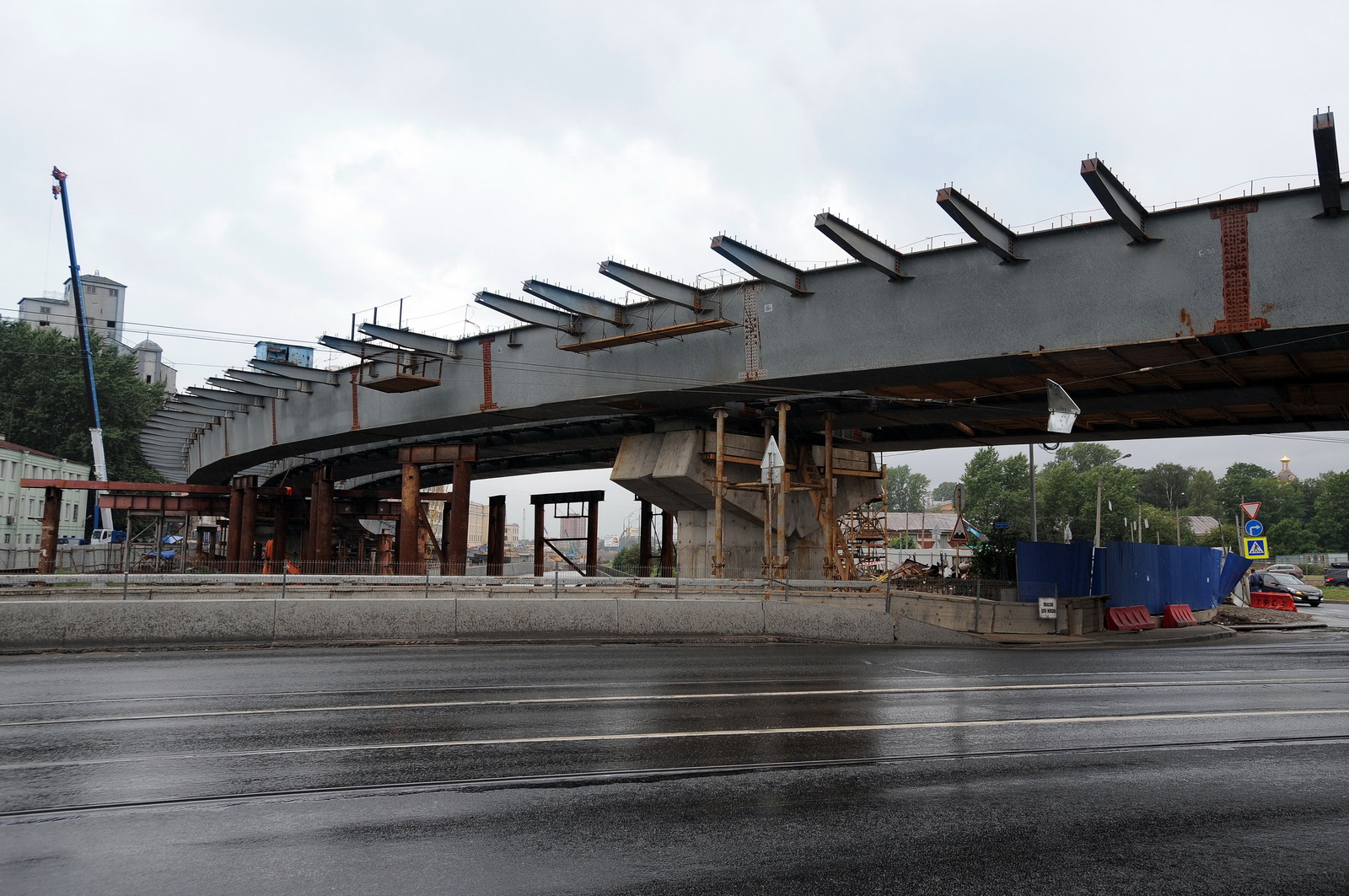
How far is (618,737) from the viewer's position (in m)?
8.12

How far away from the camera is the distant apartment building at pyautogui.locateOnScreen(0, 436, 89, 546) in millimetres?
73438

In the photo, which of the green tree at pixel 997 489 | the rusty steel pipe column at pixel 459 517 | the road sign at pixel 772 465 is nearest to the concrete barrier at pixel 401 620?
the road sign at pixel 772 465

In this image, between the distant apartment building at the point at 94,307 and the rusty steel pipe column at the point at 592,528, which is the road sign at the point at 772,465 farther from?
the distant apartment building at the point at 94,307

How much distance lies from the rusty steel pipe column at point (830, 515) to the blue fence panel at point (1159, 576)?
25.0 feet

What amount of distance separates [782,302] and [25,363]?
96211mm

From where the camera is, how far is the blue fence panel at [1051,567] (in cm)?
2281

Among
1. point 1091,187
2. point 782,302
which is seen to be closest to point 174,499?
point 782,302

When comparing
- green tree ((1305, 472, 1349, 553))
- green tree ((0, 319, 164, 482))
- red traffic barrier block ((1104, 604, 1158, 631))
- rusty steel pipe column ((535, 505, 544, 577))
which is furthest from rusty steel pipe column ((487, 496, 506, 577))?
green tree ((1305, 472, 1349, 553))

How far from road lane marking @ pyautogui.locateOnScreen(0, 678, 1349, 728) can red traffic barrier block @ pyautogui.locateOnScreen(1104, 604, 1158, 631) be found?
38.1 feet

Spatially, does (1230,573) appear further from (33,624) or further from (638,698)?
(33,624)

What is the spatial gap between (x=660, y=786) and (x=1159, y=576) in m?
26.3

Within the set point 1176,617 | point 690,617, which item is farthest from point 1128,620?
point 690,617

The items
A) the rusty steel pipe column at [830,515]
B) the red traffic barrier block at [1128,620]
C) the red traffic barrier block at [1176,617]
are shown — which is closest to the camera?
the red traffic barrier block at [1128,620]

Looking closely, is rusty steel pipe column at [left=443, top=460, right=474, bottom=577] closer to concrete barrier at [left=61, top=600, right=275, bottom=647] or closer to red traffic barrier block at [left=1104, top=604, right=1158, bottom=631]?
concrete barrier at [left=61, top=600, right=275, bottom=647]
